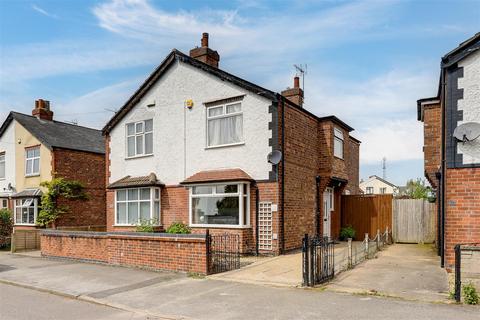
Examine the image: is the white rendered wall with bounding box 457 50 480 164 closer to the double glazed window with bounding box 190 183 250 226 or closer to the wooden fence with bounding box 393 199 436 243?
the double glazed window with bounding box 190 183 250 226

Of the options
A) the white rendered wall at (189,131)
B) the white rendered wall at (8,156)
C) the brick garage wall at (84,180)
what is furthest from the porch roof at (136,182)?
the white rendered wall at (8,156)

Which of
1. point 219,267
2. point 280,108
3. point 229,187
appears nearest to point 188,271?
point 219,267

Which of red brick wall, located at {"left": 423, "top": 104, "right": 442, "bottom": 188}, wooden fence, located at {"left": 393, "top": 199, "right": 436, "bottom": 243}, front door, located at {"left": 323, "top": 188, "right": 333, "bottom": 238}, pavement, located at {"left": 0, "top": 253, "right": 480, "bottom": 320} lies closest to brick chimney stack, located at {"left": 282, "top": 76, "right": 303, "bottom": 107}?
front door, located at {"left": 323, "top": 188, "right": 333, "bottom": 238}

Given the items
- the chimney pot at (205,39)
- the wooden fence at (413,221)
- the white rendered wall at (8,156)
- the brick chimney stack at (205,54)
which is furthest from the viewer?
the white rendered wall at (8,156)

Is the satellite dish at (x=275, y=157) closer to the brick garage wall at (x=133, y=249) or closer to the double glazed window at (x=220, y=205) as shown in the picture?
the double glazed window at (x=220, y=205)

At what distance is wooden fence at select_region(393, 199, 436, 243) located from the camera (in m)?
18.7

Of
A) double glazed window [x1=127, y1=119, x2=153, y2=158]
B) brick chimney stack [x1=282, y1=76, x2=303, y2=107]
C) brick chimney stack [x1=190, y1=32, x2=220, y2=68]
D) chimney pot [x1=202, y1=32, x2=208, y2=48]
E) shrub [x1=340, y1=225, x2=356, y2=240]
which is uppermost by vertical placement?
chimney pot [x1=202, y1=32, x2=208, y2=48]

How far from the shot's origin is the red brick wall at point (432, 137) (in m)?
13.2

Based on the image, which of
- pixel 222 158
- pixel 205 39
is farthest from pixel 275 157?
pixel 205 39

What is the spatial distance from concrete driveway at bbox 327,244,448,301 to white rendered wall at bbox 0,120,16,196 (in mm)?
21396

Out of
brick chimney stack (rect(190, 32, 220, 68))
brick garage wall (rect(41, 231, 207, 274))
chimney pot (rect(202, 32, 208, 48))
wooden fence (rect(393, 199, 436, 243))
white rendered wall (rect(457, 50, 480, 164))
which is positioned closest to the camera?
white rendered wall (rect(457, 50, 480, 164))

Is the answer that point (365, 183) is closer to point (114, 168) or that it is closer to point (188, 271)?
point (114, 168)

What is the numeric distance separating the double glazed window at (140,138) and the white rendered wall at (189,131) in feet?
0.80

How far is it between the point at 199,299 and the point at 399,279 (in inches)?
183
